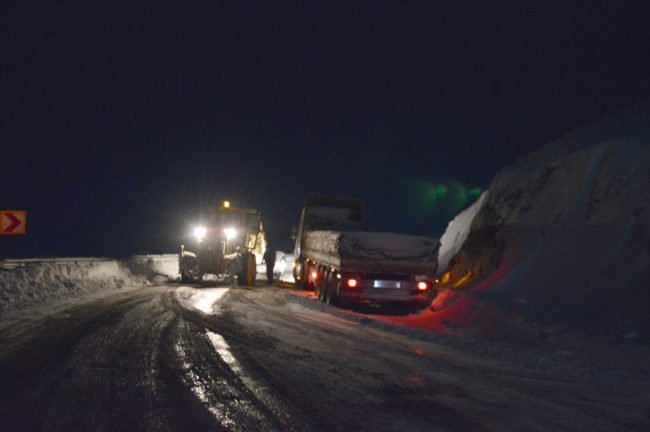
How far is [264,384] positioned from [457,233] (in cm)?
2209

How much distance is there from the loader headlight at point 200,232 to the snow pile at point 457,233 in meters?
9.60

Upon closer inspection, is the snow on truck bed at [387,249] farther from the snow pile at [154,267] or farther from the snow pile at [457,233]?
the snow pile at [154,267]

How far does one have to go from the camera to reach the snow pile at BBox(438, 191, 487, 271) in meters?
25.9

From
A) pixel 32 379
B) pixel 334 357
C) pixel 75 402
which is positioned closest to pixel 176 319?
pixel 334 357

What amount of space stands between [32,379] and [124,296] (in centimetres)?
1084

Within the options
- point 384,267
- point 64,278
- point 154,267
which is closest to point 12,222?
point 64,278

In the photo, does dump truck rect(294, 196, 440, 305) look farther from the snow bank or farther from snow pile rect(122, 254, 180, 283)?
snow pile rect(122, 254, 180, 283)

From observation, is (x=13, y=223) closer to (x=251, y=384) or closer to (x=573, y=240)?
(x=251, y=384)

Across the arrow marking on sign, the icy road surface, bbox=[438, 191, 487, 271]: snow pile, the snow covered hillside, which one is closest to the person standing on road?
bbox=[438, 191, 487, 271]: snow pile

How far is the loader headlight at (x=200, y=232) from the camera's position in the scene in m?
23.8

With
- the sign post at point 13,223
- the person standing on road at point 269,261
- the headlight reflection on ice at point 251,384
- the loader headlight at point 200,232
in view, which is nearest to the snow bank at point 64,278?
the sign post at point 13,223

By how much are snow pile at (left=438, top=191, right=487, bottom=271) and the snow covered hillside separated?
3.97 meters

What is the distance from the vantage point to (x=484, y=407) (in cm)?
653

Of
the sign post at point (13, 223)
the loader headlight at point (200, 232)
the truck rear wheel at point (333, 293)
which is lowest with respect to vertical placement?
the truck rear wheel at point (333, 293)
